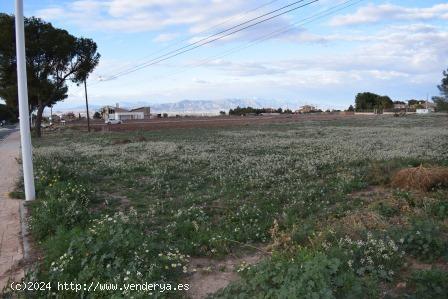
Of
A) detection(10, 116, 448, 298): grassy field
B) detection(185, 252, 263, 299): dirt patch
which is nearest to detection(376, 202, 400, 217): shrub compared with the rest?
detection(10, 116, 448, 298): grassy field

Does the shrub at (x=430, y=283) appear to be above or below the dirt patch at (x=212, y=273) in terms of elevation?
above

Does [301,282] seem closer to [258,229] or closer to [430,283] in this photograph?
[430,283]

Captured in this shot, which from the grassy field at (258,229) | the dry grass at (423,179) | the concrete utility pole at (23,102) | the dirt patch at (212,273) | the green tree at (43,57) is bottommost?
the dirt patch at (212,273)

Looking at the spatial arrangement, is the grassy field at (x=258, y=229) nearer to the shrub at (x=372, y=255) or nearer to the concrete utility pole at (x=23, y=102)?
the shrub at (x=372, y=255)

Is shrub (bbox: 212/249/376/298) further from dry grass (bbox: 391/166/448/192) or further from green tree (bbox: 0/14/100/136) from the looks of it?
green tree (bbox: 0/14/100/136)

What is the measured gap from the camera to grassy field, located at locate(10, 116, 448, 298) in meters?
4.96

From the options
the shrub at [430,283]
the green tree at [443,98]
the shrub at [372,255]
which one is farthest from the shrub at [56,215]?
the green tree at [443,98]

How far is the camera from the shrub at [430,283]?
4.63 m

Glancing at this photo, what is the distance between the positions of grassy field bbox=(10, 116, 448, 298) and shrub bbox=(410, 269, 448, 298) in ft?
0.04

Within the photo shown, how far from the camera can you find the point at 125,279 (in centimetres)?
514

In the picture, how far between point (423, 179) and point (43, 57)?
39675mm

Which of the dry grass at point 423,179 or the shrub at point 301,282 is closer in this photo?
the shrub at point 301,282

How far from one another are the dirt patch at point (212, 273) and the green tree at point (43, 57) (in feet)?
128

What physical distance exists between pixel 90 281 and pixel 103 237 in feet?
3.19
